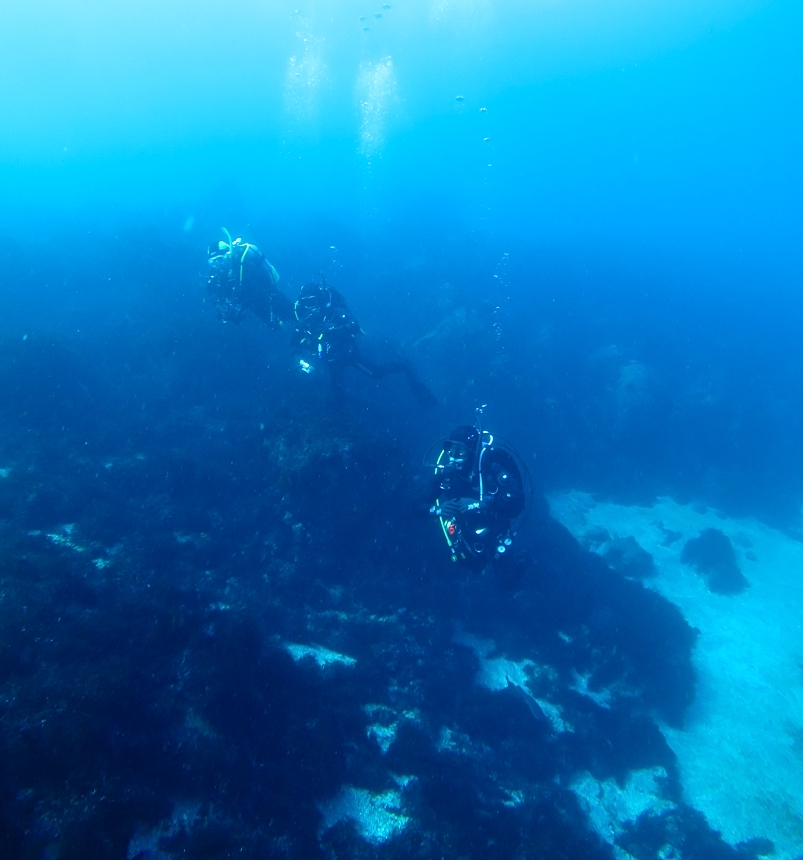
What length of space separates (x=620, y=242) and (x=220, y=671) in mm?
70125

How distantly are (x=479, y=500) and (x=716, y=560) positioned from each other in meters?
11.5

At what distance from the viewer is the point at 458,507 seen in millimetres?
7930

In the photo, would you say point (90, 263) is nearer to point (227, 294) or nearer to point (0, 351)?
point (0, 351)

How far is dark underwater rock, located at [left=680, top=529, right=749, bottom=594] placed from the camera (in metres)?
14.1

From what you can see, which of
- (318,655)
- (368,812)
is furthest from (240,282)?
(368,812)

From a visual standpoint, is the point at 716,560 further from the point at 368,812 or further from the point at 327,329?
the point at 327,329

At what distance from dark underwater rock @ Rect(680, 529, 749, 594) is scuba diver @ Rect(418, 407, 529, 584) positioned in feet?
32.4

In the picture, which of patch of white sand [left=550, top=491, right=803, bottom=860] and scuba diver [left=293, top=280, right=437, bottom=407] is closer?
patch of white sand [left=550, top=491, right=803, bottom=860]

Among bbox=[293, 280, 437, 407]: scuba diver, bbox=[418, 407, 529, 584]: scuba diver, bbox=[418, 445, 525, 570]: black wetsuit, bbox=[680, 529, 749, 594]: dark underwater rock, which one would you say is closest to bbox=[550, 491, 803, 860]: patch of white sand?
bbox=[680, 529, 749, 594]: dark underwater rock

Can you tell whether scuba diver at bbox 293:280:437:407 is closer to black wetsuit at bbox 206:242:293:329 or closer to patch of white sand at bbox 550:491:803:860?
black wetsuit at bbox 206:242:293:329

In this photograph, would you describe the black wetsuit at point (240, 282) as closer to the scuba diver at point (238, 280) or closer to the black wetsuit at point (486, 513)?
the scuba diver at point (238, 280)

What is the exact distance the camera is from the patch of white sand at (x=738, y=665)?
28.1 ft

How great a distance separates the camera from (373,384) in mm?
17359

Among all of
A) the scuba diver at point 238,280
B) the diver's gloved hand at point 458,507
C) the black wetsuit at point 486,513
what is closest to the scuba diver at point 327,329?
the scuba diver at point 238,280
